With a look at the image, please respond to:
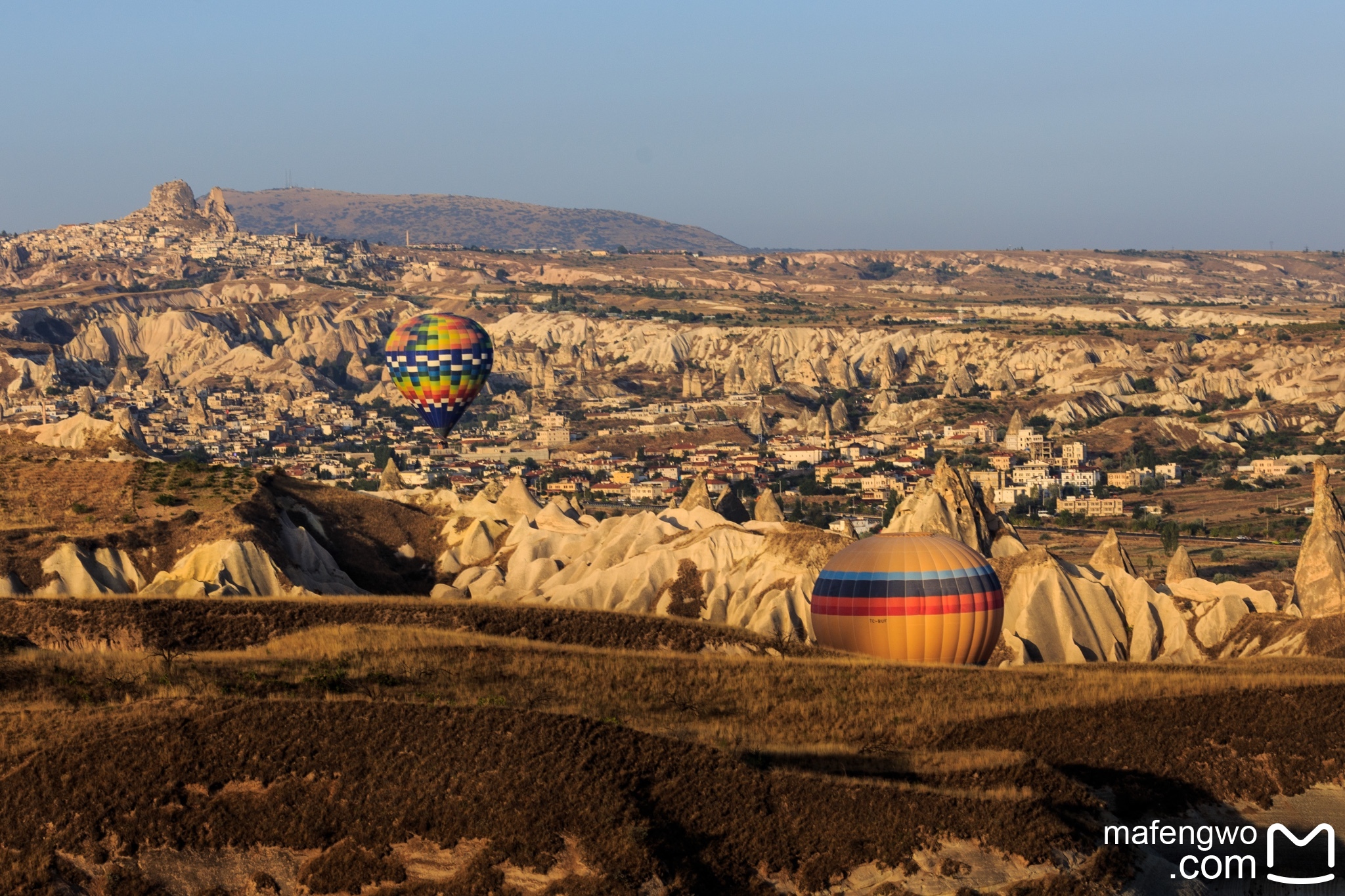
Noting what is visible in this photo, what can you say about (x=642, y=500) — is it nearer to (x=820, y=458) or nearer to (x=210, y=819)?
(x=820, y=458)

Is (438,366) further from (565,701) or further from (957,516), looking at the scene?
(565,701)

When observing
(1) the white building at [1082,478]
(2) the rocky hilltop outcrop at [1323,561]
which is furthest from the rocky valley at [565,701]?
(1) the white building at [1082,478]

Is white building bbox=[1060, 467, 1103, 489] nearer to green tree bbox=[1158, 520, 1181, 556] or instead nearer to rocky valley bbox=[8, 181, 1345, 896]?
green tree bbox=[1158, 520, 1181, 556]

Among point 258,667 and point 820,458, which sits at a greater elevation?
point 258,667

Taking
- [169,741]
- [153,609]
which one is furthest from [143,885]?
[153,609]

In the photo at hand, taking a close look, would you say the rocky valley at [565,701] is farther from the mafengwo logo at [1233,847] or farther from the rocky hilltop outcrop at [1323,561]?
the mafengwo logo at [1233,847]

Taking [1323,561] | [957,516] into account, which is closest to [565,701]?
[1323,561]

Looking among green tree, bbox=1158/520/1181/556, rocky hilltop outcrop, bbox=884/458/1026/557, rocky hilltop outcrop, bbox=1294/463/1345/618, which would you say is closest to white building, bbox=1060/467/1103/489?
green tree, bbox=1158/520/1181/556
